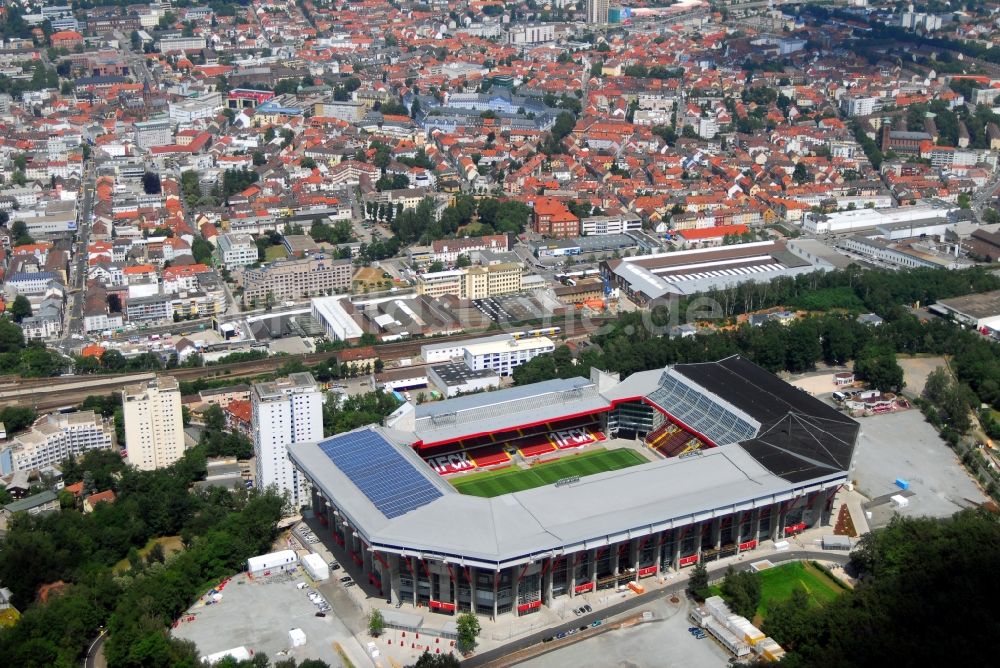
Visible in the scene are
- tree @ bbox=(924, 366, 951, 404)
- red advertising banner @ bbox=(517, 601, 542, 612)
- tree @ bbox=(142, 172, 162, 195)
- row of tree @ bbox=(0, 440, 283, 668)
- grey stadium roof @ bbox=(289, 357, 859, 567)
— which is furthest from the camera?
tree @ bbox=(142, 172, 162, 195)

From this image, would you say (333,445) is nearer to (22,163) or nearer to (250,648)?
(250,648)

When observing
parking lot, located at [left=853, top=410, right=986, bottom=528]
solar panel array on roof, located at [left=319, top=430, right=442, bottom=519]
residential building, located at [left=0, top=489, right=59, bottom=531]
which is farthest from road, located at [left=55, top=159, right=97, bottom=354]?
parking lot, located at [left=853, top=410, right=986, bottom=528]

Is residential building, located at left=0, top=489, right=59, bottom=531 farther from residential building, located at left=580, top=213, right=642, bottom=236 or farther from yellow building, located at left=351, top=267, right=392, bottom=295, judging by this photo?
residential building, located at left=580, top=213, right=642, bottom=236

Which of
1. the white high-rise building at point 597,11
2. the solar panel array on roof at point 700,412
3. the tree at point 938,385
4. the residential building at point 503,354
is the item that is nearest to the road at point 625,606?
the solar panel array on roof at point 700,412

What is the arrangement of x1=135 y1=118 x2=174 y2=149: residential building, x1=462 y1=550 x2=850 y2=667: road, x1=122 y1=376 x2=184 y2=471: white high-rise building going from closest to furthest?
1. x1=462 y1=550 x2=850 y2=667: road
2. x1=122 y1=376 x2=184 y2=471: white high-rise building
3. x1=135 y1=118 x2=174 y2=149: residential building

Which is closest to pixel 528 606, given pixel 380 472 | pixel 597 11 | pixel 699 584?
pixel 699 584

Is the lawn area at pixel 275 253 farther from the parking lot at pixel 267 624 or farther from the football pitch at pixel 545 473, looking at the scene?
the parking lot at pixel 267 624
